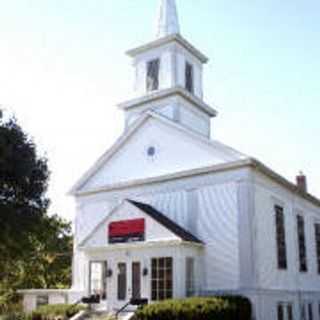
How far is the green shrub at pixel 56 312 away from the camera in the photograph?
24.5 metres

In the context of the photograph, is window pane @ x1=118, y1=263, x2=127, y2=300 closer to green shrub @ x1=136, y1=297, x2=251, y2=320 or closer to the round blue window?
green shrub @ x1=136, y1=297, x2=251, y2=320

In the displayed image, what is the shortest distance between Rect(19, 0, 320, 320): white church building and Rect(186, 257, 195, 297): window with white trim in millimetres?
46

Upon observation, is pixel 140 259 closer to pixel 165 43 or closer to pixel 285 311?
pixel 285 311

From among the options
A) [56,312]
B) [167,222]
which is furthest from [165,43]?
[56,312]

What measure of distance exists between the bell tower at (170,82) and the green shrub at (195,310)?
11353mm

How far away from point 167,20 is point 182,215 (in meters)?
14.3

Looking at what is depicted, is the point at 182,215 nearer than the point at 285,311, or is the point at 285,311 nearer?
the point at 285,311

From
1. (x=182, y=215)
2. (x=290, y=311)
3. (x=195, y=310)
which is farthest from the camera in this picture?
(x=290, y=311)

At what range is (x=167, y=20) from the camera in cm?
3394

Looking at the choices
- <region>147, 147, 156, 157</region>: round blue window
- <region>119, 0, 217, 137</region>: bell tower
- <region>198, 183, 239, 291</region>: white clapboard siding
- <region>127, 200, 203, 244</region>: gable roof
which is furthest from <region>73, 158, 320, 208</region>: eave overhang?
<region>119, 0, 217, 137</region>: bell tower

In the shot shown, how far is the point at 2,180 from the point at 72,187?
8.49 m

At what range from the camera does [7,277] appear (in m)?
47.5

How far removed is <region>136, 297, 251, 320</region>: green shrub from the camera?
20.6 metres

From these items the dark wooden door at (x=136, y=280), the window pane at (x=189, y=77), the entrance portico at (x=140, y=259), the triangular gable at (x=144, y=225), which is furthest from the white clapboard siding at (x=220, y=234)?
the window pane at (x=189, y=77)
